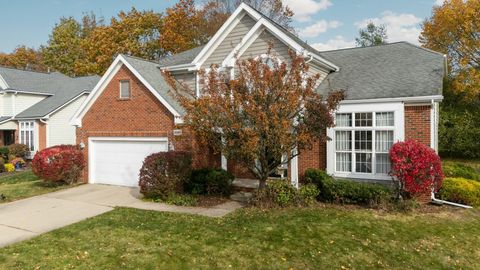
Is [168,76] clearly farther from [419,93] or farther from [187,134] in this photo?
[419,93]

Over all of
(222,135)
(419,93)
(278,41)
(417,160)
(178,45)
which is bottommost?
(417,160)

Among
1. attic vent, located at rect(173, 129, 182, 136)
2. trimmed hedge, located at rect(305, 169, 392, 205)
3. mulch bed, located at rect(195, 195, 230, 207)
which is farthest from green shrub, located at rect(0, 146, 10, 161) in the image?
trimmed hedge, located at rect(305, 169, 392, 205)

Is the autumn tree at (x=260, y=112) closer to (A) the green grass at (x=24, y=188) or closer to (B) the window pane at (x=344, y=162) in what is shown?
(B) the window pane at (x=344, y=162)

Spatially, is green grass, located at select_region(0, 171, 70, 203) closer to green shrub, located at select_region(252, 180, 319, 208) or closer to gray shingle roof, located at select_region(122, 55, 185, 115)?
gray shingle roof, located at select_region(122, 55, 185, 115)

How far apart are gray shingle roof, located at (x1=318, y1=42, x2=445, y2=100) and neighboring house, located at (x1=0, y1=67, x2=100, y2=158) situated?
770 inches

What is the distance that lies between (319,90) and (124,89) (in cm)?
818

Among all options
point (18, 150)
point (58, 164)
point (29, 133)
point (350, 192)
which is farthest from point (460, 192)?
point (29, 133)

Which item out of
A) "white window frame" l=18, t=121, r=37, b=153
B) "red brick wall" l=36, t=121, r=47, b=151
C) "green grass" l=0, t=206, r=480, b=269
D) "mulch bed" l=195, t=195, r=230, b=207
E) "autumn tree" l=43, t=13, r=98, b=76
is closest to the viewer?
"green grass" l=0, t=206, r=480, b=269

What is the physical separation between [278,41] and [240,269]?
31.4 ft

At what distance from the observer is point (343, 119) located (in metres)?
12.3

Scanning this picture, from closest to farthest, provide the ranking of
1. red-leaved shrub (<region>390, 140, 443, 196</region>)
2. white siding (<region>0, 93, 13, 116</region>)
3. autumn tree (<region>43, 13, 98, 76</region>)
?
red-leaved shrub (<region>390, 140, 443, 196</region>) → white siding (<region>0, 93, 13, 116</region>) → autumn tree (<region>43, 13, 98, 76</region>)

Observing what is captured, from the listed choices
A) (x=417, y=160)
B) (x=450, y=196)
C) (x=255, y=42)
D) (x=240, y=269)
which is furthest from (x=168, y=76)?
(x=450, y=196)

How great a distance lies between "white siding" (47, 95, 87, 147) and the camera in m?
25.2

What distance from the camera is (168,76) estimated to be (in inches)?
420
